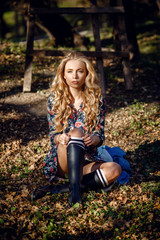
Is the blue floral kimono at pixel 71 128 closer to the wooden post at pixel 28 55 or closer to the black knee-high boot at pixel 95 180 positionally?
the black knee-high boot at pixel 95 180

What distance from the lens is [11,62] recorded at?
7824mm

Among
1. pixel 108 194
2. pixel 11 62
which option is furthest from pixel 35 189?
pixel 11 62

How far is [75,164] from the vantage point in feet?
10.0

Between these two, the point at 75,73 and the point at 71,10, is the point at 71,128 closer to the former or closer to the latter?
the point at 75,73

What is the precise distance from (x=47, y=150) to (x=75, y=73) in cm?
199

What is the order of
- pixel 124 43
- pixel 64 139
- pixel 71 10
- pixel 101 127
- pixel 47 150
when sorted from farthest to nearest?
pixel 124 43
pixel 71 10
pixel 47 150
pixel 101 127
pixel 64 139

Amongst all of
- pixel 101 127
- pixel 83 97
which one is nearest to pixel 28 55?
pixel 83 97

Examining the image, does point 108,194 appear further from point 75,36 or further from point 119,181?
point 75,36

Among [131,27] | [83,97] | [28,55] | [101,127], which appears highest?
[131,27]

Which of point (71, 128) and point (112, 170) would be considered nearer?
point (112, 170)

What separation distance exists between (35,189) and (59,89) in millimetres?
1507

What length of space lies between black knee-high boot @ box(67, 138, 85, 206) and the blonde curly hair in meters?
0.47

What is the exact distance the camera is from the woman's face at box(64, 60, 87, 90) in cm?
339

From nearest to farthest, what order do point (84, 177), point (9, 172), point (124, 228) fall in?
point (124, 228) < point (84, 177) < point (9, 172)
